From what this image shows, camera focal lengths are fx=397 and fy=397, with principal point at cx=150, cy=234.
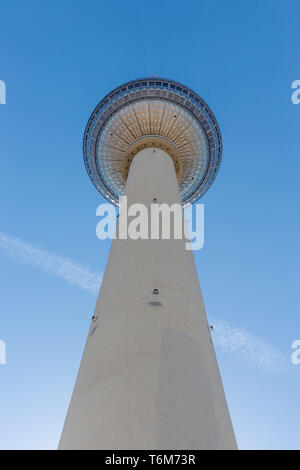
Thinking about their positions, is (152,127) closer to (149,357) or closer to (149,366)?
(149,357)

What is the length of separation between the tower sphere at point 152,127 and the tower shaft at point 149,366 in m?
10.3

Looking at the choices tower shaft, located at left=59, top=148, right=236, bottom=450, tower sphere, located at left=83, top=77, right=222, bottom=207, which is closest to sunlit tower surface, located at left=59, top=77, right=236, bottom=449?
tower shaft, located at left=59, top=148, right=236, bottom=450

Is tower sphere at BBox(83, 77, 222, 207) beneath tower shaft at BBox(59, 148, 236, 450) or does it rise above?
above

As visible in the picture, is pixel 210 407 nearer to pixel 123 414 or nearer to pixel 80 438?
pixel 123 414

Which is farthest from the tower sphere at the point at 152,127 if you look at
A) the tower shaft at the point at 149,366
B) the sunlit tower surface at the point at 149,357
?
the tower shaft at the point at 149,366

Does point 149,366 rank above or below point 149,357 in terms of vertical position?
below

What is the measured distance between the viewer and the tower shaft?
8.24 m

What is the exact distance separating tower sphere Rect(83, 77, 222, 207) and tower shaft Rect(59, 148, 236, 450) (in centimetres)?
1030

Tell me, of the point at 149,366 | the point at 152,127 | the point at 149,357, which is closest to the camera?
the point at 149,366

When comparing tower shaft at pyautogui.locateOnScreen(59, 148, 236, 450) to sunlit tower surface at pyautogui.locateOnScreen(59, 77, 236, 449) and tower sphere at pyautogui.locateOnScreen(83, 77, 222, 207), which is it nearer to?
sunlit tower surface at pyautogui.locateOnScreen(59, 77, 236, 449)

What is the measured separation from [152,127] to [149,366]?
1584 centimetres

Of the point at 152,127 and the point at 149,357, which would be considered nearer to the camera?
the point at 149,357

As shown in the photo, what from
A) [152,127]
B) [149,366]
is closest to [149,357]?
[149,366]

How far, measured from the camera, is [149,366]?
9.43 metres
